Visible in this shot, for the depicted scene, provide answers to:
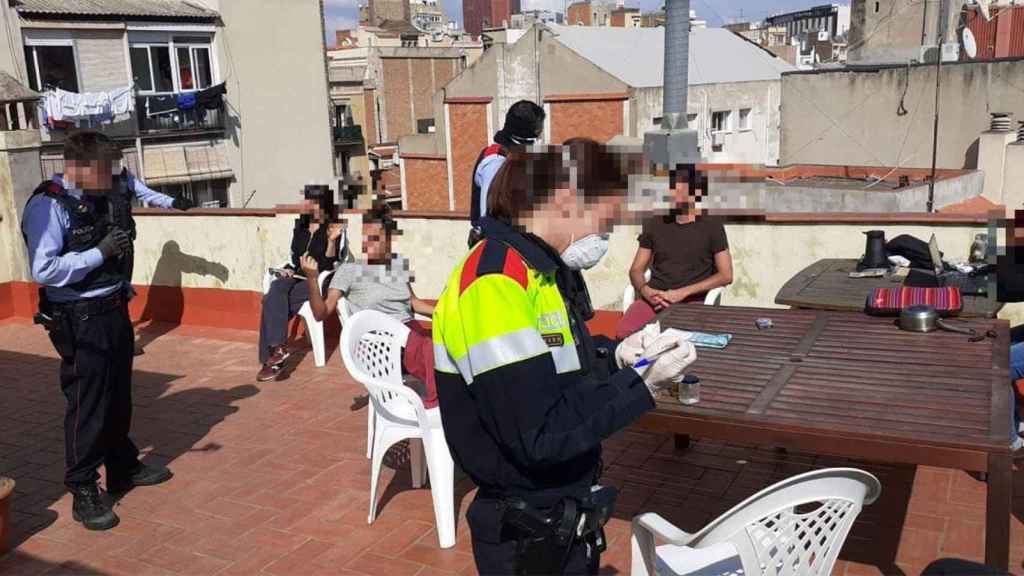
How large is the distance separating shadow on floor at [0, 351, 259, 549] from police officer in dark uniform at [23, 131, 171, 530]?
0.45 metres

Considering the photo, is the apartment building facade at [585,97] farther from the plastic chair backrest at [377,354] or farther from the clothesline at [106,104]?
the plastic chair backrest at [377,354]

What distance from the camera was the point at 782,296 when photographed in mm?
4609

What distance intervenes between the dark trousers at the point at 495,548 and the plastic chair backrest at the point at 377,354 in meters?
1.86

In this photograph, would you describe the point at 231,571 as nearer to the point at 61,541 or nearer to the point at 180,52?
the point at 61,541

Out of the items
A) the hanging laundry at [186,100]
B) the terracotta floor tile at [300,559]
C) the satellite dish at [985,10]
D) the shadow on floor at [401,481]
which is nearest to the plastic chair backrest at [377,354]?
the shadow on floor at [401,481]

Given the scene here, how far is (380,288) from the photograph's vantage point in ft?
15.7

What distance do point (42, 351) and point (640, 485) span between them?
220 inches

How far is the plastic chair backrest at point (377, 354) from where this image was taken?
3975mm

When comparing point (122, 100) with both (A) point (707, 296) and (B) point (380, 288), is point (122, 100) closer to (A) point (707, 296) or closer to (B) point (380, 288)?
(B) point (380, 288)

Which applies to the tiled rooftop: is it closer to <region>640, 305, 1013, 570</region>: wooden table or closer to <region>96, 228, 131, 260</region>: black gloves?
<region>640, 305, 1013, 570</region>: wooden table

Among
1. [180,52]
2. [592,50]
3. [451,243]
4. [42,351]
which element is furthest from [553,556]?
[592,50]

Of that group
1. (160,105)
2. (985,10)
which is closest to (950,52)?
(985,10)

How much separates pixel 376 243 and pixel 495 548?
2.97 meters

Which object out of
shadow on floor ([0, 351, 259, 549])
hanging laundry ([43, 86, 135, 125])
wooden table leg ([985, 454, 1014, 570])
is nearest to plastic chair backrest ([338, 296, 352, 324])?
shadow on floor ([0, 351, 259, 549])
